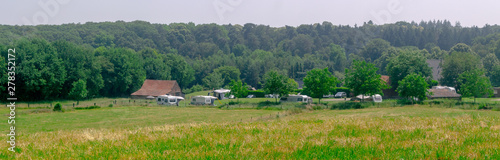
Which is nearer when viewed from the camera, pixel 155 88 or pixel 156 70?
pixel 155 88

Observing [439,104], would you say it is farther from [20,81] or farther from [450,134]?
[20,81]

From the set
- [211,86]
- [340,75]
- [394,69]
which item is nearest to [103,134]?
[394,69]

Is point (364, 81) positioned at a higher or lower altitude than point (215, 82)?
lower

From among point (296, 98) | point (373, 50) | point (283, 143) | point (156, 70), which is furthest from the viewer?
point (373, 50)

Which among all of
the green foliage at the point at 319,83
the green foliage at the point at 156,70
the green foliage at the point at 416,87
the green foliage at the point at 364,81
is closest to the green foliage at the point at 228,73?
the green foliage at the point at 156,70

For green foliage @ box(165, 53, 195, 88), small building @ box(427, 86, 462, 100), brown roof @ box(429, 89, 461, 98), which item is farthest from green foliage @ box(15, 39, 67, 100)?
brown roof @ box(429, 89, 461, 98)

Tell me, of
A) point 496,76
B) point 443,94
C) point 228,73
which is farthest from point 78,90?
point 496,76

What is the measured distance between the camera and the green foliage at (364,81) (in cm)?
5556

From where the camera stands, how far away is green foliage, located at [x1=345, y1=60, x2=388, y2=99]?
2188 inches

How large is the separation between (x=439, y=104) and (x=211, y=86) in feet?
233

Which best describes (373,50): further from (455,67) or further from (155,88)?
(155,88)

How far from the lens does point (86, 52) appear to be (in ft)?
263

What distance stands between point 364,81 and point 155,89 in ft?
140

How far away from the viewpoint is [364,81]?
2221 inches
